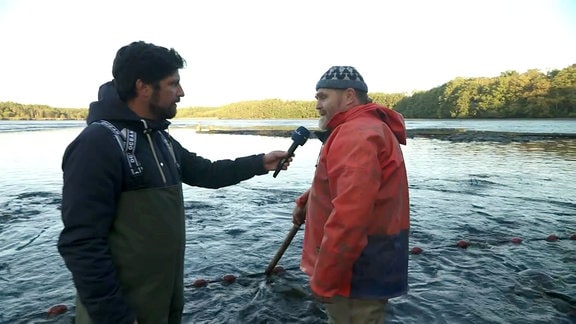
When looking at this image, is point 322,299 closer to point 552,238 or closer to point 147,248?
point 147,248

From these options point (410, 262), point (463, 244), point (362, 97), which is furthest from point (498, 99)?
point (362, 97)

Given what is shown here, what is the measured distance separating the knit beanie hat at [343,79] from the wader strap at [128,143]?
1.76 m

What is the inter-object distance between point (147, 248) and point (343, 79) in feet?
7.18

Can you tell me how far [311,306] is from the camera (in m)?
6.12

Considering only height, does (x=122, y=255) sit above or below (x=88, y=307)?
above

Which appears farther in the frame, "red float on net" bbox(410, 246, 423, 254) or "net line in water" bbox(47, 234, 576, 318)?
"red float on net" bbox(410, 246, 423, 254)

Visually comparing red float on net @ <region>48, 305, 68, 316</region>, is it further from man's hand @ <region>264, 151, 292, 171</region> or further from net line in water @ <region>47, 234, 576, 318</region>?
man's hand @ <region>264, 151, 292, 171</region>

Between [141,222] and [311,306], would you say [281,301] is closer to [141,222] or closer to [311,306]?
[311,306]

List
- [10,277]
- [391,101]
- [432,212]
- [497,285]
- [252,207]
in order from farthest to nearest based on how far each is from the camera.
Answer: [391,101] → [252,207] → [432,212] → [10,277] → [497,285]

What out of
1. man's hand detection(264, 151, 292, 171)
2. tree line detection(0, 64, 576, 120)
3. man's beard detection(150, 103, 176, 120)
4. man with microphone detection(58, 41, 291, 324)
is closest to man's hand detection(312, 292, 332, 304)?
man with microphone detection(58, 41, 291, 324)

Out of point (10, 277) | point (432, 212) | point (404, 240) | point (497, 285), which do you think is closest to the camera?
point (404, 240)

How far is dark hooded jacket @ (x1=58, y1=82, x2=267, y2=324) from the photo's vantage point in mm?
2365

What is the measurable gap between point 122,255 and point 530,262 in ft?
27.3

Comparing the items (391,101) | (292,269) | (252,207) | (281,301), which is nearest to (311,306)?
(281,301)
